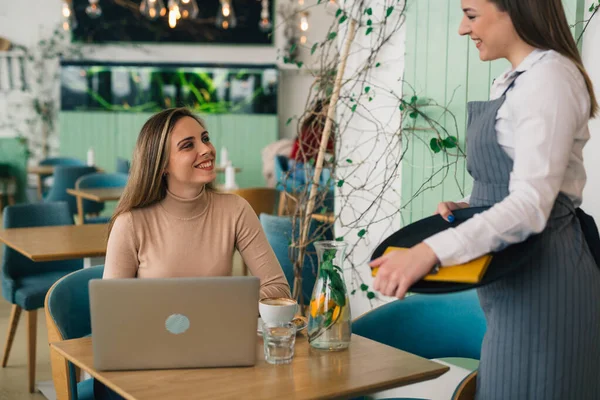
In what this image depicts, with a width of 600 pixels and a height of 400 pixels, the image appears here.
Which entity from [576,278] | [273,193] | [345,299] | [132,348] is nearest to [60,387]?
[132,348]

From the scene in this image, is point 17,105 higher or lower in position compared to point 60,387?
higher

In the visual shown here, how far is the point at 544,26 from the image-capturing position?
159 centimetres

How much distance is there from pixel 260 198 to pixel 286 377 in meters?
4.23

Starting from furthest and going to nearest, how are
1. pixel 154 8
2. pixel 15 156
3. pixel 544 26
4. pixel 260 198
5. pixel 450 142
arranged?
pixel 15 156 < pixel 154 8 < pixel 260 198 < pixel 450 142 < pixel 544 26

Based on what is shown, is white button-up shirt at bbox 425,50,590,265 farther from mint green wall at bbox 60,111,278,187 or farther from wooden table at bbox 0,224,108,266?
mint green wall at bbox 60,111,278,187

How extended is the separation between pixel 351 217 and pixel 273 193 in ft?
6.93

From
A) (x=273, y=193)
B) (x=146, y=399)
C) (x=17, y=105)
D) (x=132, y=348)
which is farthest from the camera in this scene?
(x=17, y=105)

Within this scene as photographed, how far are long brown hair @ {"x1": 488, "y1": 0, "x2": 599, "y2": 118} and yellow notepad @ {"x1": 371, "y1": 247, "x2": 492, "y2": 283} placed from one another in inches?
16.4

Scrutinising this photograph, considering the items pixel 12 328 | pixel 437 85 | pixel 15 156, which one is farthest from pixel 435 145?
pixel 15 156

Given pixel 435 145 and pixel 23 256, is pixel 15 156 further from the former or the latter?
pixel 435 145

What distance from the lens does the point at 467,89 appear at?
3.12 m

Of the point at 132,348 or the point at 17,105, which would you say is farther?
the point at 17,105

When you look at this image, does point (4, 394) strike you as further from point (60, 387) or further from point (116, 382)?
point (116, 382)

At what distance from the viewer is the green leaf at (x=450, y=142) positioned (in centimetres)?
321
